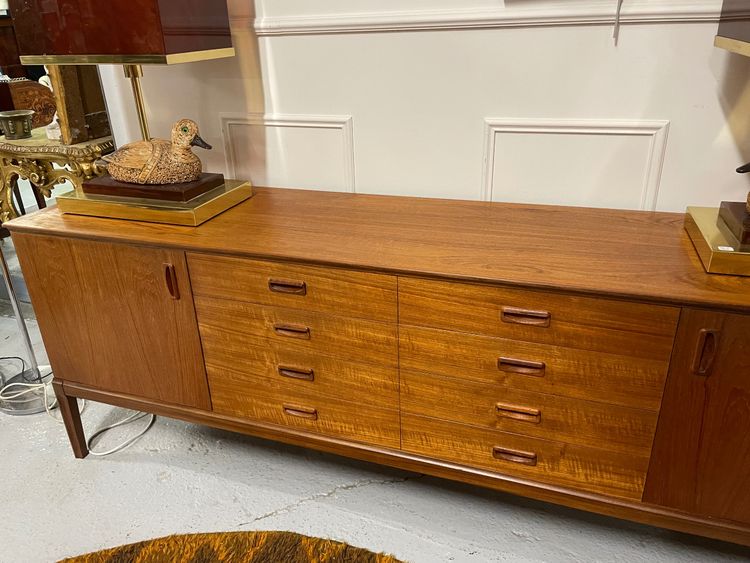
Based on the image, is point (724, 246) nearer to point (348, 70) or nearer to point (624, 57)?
point (624, 57)

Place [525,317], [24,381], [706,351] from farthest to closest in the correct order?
[24,381] → [525,317] → [706,351]

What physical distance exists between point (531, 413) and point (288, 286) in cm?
61

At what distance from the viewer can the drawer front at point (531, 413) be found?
120cm

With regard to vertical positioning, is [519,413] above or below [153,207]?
below

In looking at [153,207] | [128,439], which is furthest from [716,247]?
[128,439]

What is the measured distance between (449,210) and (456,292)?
1.34ft

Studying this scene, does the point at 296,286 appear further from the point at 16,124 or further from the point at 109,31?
the point at 16,124

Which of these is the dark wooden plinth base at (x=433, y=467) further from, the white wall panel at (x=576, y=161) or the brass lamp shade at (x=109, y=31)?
the brass lamp shade at (x=109, y=31)

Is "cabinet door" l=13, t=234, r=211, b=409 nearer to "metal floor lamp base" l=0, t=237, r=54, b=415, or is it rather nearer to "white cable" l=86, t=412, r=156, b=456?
"white cable" l=86, t=412, r=156, b=456

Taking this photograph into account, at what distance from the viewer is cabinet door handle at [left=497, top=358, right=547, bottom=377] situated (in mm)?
1219

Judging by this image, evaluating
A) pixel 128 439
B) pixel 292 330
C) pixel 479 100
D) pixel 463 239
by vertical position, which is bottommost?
pixel 128 439

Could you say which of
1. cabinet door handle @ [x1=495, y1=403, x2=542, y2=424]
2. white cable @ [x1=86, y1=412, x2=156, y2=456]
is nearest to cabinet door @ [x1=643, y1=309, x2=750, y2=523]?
cabinet door handle @ [x1=495, y1=403, x2=542, y2=424]

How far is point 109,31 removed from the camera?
143cm

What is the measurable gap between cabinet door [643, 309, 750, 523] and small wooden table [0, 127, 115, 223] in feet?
5.42
